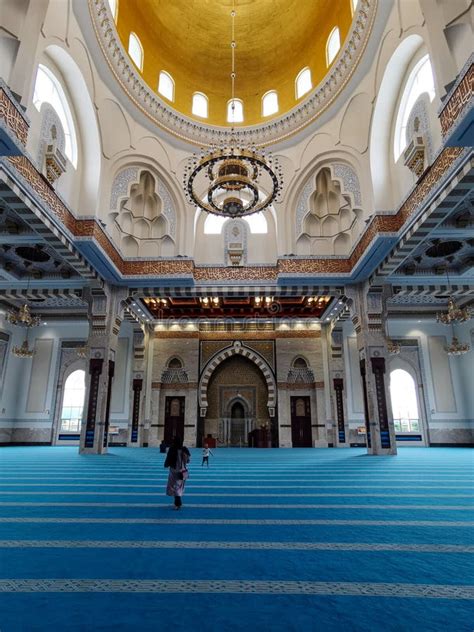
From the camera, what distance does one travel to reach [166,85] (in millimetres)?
9586

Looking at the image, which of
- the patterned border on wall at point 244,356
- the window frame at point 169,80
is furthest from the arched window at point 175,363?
the window frame at point 169,80

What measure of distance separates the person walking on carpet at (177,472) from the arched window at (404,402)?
34.3 ft

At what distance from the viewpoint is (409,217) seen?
620 cm

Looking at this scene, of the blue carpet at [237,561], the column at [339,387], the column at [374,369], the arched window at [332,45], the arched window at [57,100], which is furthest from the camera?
the column at [339,387]

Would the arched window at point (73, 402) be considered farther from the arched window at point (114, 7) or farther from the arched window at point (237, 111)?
the arched window at point (114, 7)

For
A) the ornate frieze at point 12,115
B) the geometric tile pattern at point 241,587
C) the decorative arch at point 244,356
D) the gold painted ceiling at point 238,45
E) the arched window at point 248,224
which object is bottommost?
the geometric tile pattern at point 241,587

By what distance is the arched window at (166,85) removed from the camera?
9.40m

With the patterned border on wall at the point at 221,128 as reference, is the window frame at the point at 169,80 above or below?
above

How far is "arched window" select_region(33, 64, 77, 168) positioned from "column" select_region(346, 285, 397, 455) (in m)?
6.29

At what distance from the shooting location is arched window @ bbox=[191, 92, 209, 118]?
1005cm

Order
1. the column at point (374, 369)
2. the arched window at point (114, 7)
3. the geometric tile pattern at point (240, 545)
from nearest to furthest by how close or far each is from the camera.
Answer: the geometric tile pattern at point (240, 545), the arched window at point (114, 7), the column at point (374, 369)

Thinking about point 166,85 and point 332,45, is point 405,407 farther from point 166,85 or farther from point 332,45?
point 166,85

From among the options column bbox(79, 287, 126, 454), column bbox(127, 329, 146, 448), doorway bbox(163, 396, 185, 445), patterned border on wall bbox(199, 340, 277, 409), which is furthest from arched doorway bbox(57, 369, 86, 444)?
column bbox(79, 287, 126, 454)

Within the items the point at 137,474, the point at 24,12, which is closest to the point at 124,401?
the point at 137,474
